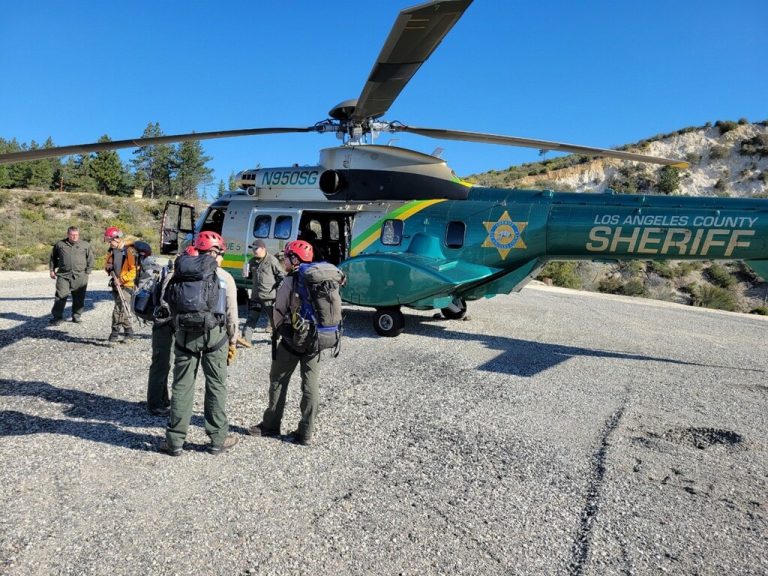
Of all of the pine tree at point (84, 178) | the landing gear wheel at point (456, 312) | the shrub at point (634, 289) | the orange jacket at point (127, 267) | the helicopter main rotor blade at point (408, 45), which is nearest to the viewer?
the helicopter main rotor blade at point (408, 45)

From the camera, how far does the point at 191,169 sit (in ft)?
234


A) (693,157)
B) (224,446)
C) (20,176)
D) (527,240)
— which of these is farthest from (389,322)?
(20,176)

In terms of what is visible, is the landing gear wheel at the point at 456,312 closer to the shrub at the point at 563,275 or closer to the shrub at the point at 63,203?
the shrub at the point at 563,275

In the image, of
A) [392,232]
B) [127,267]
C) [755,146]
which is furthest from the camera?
[755,146]

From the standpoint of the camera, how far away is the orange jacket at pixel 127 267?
27.3 ft

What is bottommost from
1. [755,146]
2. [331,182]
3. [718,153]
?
→ [331,182]

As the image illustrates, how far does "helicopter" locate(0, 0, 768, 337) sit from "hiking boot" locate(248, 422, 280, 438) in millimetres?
4636

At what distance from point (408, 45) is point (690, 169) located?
48.8 meters

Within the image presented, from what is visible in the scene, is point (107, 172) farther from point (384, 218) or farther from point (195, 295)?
point (195, 295)

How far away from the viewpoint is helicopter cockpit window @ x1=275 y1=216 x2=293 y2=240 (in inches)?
439

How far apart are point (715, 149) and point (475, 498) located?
53.8 metres

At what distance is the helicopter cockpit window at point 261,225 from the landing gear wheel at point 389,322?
3.30m

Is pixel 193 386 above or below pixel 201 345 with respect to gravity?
below

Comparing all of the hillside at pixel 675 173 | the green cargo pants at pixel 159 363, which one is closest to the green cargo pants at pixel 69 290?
the green cargo pants at pixel 159 363
